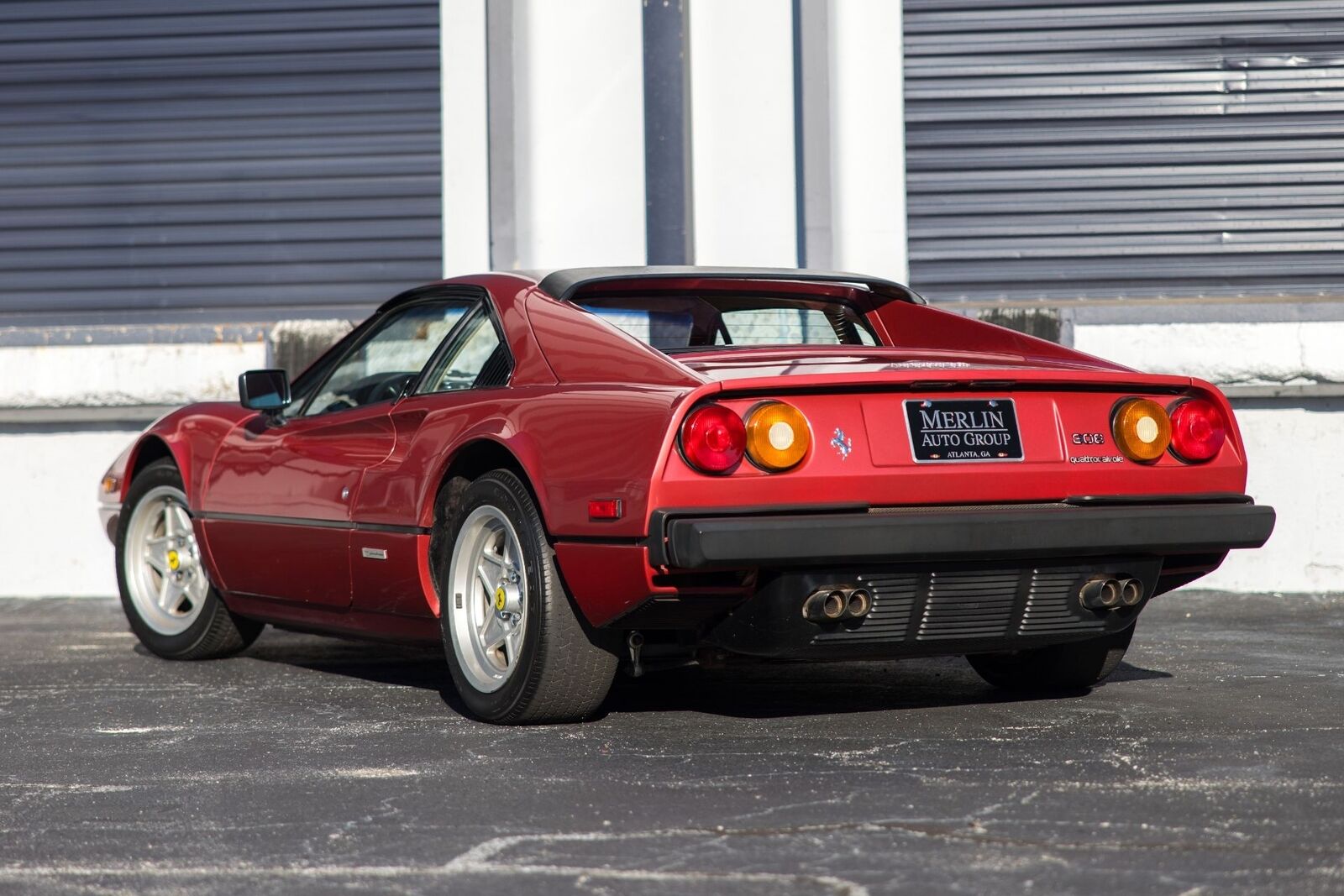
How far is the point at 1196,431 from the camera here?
487cm

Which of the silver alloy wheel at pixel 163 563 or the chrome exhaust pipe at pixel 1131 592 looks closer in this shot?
the chrome exhaust pipe at pixel 1131 592

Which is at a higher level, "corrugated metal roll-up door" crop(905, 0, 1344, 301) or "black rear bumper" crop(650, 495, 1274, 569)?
"corrugated metal roll-up door" crop(905, 0, 1344, 301)

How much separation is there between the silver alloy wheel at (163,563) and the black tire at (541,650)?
2125mm

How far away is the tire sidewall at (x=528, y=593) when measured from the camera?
4.67m

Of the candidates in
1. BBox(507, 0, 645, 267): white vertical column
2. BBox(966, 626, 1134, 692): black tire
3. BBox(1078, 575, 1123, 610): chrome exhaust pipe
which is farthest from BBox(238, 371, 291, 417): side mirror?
BBox(507, 0, 645, 267): white vertical column

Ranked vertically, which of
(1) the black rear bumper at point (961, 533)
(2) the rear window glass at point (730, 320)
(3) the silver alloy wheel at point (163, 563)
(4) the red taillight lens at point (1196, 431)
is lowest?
(3) the silver alloy wheel at point (163, 563)

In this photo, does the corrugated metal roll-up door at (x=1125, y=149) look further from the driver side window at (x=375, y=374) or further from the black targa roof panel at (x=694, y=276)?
the driver side window at (x=375, y=374)

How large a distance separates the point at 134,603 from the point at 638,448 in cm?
321

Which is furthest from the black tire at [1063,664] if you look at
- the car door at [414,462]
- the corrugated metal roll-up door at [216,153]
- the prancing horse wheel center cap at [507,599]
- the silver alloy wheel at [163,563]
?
the corrugated metal roll-up door at [216,153]

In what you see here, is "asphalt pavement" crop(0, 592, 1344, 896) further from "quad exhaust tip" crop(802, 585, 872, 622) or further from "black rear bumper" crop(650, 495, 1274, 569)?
"black rear bumper" crop(650, 495, 1274, 569)

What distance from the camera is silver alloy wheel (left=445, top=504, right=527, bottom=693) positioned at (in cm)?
489

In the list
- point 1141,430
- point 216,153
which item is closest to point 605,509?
point 1141,430

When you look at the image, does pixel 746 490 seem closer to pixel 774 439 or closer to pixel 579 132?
pixel 774 439

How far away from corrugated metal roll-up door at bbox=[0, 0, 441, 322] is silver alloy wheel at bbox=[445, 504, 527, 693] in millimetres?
5391
